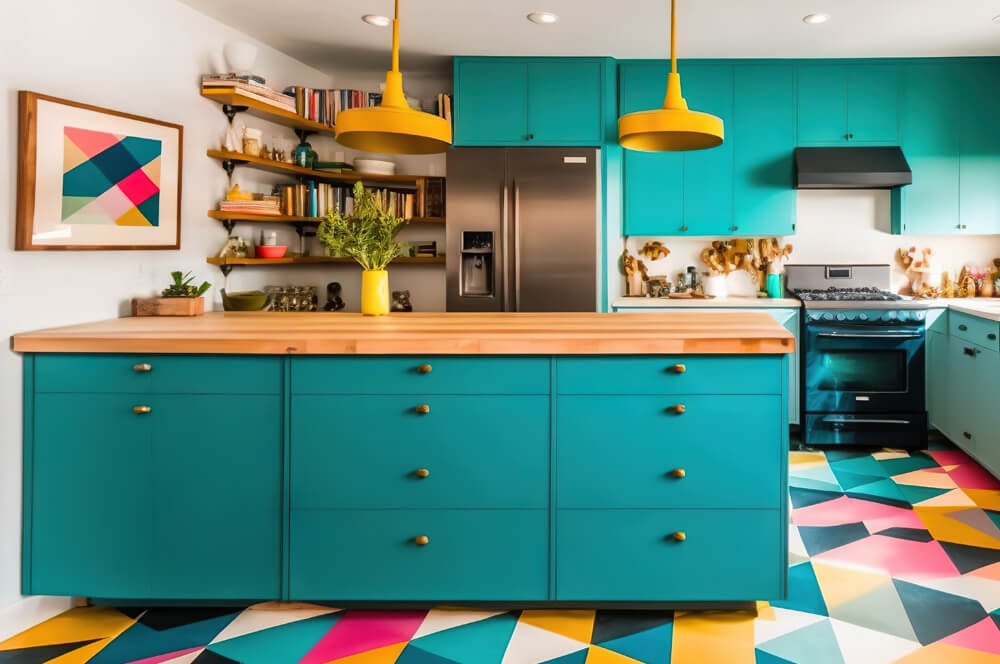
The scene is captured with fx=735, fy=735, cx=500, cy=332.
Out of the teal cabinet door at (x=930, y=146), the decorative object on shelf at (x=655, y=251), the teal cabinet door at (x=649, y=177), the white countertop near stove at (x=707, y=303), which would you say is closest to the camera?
the white countertop near stove at (x=707, y=303)

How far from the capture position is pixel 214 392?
234 centimetres

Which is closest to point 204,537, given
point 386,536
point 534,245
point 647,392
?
point 386,536

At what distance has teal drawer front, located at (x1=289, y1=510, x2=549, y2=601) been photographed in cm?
236

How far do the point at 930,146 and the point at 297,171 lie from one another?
13.1 feet

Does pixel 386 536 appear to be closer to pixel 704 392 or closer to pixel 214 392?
pixel 214 392

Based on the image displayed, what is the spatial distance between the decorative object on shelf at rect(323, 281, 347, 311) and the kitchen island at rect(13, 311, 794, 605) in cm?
261

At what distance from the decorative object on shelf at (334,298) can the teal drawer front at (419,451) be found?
2.72 m

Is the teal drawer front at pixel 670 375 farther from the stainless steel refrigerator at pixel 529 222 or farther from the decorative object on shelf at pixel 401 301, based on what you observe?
the decorative object on shelf at pixel 401 301

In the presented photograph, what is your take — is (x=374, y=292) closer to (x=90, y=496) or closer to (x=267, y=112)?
(x=90, y=496)

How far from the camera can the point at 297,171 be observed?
14.1 feet

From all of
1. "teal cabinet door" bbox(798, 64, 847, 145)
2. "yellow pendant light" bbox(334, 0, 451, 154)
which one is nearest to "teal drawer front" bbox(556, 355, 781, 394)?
"yellow pendant light" bbox(334, 0, 451, 154)

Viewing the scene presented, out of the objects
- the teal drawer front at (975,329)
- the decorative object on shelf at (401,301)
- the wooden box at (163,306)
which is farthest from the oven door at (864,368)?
the wooden box at (163,306)

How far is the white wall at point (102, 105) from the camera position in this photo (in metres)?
2.39

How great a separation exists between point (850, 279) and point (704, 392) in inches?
129
